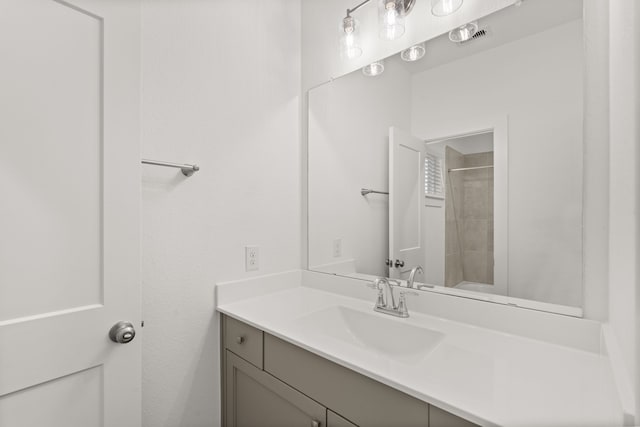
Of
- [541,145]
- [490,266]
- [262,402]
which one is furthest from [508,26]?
[262,402]

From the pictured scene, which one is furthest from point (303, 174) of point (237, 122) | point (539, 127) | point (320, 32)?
point (539, 127)

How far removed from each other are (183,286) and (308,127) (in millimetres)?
993

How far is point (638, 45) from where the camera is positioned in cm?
48

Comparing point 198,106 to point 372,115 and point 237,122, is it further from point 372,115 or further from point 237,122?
point 372,115

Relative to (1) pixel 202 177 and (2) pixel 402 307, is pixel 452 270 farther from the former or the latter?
(1) pixel 202 177

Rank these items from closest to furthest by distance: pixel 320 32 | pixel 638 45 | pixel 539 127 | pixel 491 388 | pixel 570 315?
pixel 638 45
pixel 491 388
pixel 570 315
pixel 539 127
pixel 320 32

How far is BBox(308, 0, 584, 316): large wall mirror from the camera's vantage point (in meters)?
0.95

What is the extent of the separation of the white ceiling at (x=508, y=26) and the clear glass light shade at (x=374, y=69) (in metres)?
0.18

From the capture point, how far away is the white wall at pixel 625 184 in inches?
19.1

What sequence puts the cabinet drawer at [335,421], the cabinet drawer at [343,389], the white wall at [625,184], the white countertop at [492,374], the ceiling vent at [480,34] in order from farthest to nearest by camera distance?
the ceiling vent at [480,34]
the cabinet drawer at [335,421]
the cabinet drawer at [343,389]
the white countertop at [492,374]
the white wall at [625,184]

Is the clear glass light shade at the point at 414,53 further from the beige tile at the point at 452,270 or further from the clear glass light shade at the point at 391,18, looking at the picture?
the beige tile at the point at 452,270

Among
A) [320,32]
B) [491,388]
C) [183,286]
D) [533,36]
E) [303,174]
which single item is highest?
[320,32]

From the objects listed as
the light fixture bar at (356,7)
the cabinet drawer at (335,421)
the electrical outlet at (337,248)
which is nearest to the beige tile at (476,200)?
the electrical outlet at (337,248)

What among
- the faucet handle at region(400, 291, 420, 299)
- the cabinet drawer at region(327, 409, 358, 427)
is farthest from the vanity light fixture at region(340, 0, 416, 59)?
the cabinet drawer at region(327, 409, 358, 427)
